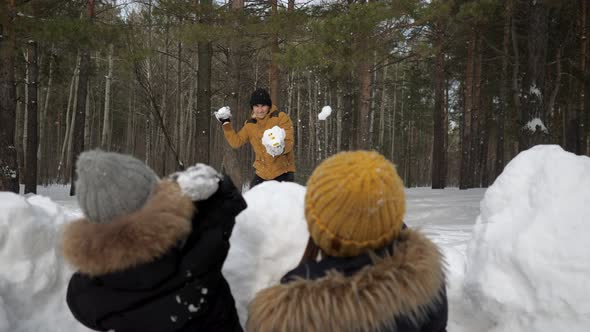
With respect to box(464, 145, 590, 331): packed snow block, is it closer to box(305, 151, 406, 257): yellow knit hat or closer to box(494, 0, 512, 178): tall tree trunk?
box(305, 151, 406, 257): yellow knit hat

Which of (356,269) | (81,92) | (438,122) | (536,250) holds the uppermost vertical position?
(81,92)

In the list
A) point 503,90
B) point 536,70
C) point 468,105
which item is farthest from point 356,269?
point 503,90

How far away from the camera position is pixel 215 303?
179cm

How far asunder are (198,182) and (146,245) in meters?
0.32

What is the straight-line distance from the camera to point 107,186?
56.9 inches

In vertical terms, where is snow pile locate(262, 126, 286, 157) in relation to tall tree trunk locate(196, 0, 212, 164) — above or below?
below

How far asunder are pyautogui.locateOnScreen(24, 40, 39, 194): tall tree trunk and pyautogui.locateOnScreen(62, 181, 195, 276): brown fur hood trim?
10.7 m

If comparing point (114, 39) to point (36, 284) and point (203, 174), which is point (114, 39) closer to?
point (36, 284)

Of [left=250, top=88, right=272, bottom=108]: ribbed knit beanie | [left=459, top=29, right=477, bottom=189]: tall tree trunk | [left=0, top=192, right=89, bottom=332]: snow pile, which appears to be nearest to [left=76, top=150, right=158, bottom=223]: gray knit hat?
[left=0, top=192, right=89, bottom=332]: snow pile

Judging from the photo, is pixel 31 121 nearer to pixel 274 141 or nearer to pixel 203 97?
pixel 203 97

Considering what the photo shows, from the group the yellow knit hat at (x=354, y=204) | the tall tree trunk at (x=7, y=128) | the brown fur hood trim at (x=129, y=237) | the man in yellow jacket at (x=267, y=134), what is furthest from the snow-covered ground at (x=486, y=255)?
the tall tree trunk at (x=7, y=128)

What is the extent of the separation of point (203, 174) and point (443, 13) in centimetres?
667

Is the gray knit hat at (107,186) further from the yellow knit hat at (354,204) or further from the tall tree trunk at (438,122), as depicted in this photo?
the tall tree trunk at (438,122)

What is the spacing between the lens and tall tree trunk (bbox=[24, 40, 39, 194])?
10.4 metres
